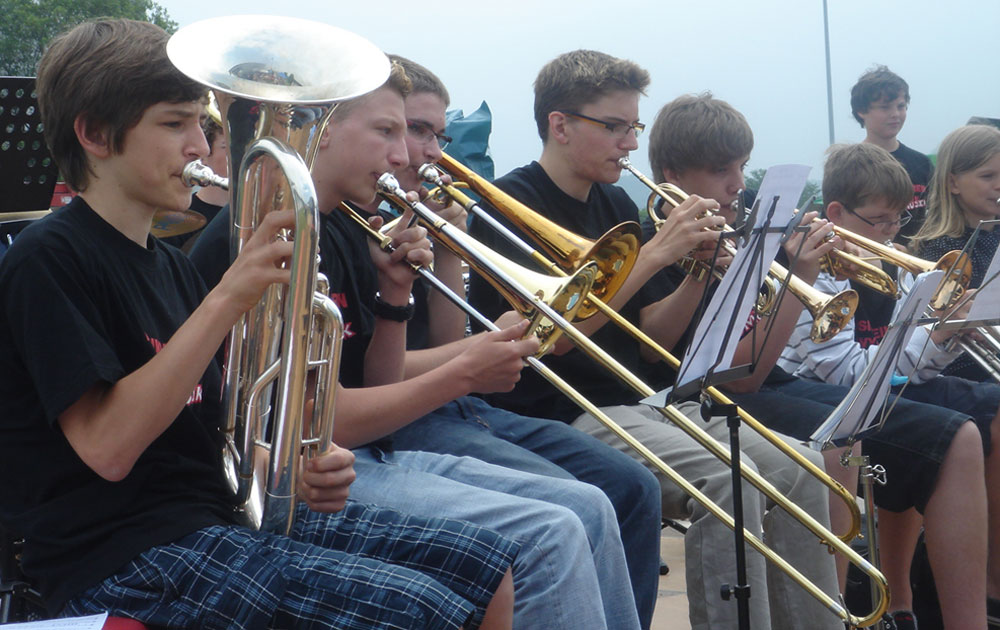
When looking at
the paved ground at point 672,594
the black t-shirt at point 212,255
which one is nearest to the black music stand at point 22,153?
the black t-shirt at point 212,255

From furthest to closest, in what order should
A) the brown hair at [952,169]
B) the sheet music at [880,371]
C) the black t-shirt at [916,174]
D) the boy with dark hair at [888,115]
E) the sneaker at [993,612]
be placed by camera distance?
the boy with dark hair at [888,115] < the black t-shirt at [916,174] < the brown hair at [952,169] < the sneaker at [993,612] < the sheet music at [880,371]

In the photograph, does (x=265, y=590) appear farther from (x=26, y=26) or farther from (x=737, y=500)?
(x=26, y=26)

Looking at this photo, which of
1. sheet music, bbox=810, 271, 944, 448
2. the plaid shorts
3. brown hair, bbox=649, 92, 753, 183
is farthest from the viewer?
brown hair, bbox=649, 92, 753, 183

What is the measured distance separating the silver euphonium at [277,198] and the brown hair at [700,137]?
71.6 inches

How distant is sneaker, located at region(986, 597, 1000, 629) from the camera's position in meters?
3.09

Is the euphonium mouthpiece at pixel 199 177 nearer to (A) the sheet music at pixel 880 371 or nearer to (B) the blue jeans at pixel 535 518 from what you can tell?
(B) the blue jeans at pixel 535 518

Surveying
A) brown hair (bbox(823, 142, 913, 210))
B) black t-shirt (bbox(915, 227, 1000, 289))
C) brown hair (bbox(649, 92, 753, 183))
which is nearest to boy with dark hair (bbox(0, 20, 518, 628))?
brown hair (bbox(649, 92, 753, 183))

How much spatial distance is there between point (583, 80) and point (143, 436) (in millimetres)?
2118

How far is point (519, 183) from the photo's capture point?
3.05 metres

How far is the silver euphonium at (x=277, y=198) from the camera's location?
152cm

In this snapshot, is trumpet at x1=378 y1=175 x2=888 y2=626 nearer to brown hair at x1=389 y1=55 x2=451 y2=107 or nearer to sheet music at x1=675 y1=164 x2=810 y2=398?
sheet music at x1=675 y1=164 x2=810 y2=398

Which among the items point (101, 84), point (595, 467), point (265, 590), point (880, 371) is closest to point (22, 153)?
point (101, 84)

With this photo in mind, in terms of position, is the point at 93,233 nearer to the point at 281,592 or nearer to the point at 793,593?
the point at 281,592

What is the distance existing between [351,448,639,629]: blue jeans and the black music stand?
1.02 meters
